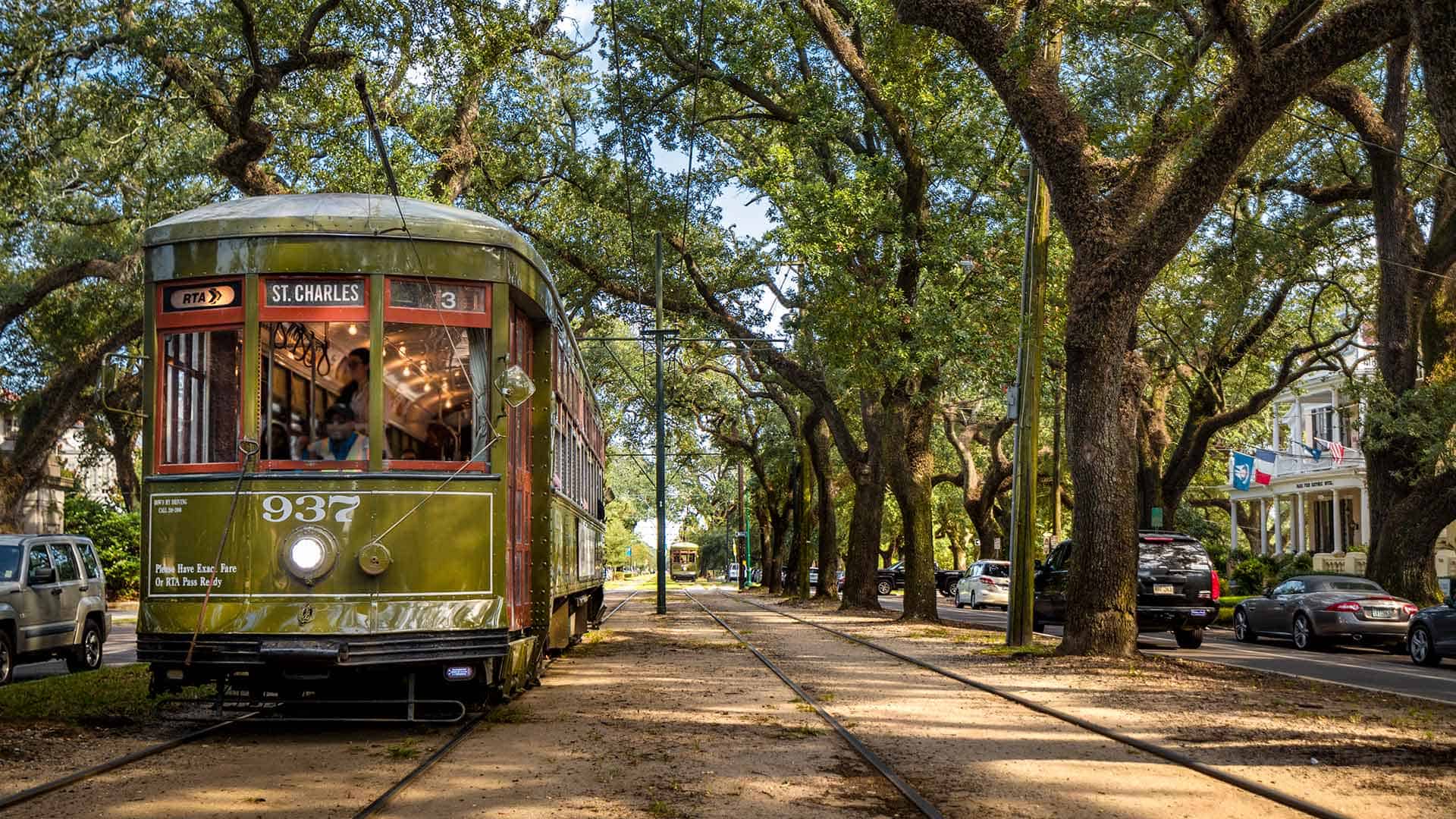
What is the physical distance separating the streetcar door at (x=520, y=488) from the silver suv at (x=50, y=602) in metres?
6.74

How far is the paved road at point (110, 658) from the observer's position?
1656cm

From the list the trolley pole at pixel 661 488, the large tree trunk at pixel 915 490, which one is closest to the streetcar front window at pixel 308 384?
the large tree trunk at pixel 915 490

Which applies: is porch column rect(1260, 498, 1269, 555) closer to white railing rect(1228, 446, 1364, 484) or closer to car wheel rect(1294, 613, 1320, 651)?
white railing rect(1228, 446, 1364, 484)

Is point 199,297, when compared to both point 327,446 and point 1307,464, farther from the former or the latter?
point 1307,464

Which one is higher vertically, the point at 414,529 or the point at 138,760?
the point at 414,529

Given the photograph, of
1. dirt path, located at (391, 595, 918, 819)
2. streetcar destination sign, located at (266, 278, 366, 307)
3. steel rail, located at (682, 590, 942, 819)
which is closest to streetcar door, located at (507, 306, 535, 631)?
dirt path, located at (391, 595, 918, 819)

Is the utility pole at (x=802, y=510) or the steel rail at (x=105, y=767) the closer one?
the steel rail at (x=105, y=767)

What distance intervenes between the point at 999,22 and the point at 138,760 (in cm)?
Answer: 1248

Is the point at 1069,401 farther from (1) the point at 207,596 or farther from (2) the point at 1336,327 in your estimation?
(2) the point at 1336,327

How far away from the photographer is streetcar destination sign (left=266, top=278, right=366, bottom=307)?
9.66 m

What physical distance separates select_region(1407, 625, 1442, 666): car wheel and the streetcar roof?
49.6 feet

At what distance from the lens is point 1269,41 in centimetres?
1383

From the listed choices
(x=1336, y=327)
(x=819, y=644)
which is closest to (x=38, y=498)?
(x=819, y=644)

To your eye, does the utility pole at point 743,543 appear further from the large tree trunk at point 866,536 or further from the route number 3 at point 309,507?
the route number 3 at point 309,507
